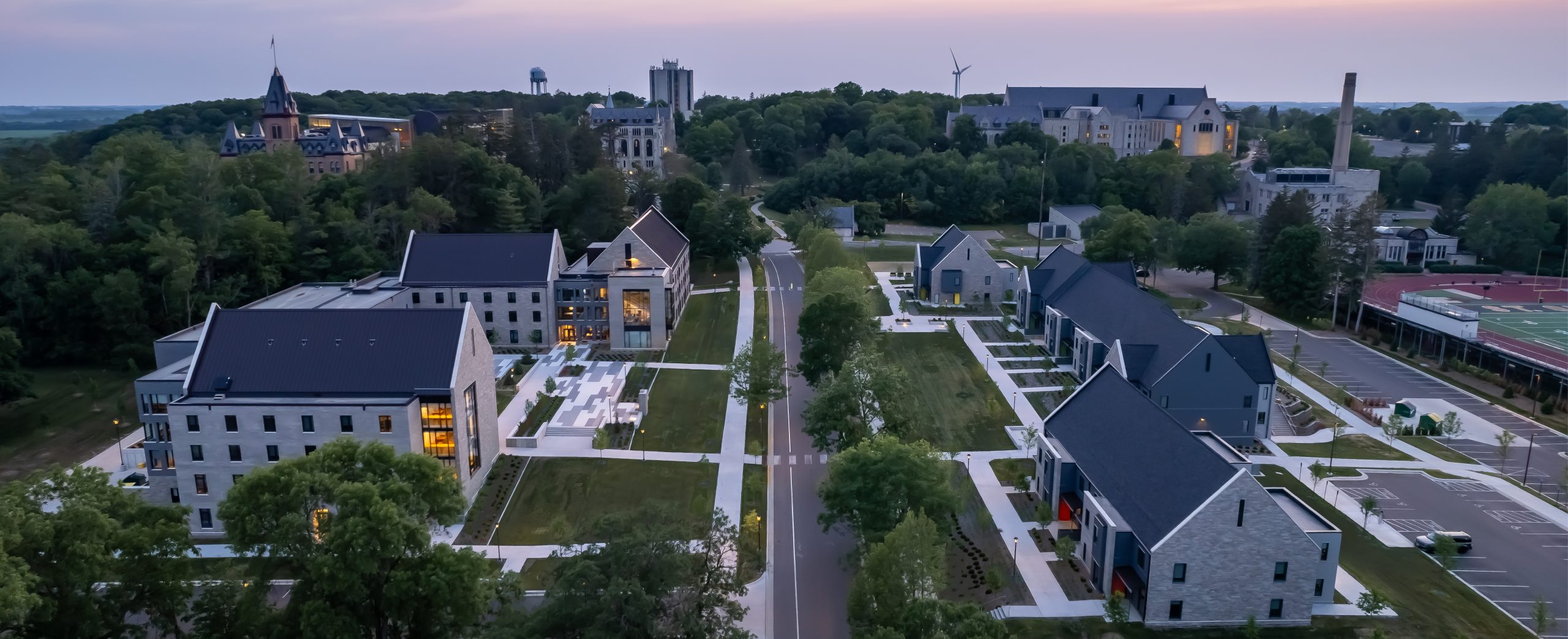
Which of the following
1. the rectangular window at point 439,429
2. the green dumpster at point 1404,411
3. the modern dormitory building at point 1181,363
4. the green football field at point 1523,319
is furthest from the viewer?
the green football field at point 1523,319

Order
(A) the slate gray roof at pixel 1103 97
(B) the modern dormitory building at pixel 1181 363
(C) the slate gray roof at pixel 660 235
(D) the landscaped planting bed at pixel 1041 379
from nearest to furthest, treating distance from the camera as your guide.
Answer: (B) the modern dormitory building at pixel 1181 363 → (D) the landscaped planting bed at pixel 1041 379 → (C) the slate gray roof at pixel 660 235 → (A) the slate gray roof at pixel 1103 97

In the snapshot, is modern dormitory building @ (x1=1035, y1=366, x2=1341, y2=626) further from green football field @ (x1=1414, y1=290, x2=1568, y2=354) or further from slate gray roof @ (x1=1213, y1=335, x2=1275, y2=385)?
green football field @ (x1=1414, y1=290, x2=1568, y2=354)

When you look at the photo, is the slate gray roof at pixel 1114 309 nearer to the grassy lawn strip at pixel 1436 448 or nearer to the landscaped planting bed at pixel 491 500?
the grassy lawn strip at pixel 1436 448

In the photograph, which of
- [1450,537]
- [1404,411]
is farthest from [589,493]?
[1404,411]

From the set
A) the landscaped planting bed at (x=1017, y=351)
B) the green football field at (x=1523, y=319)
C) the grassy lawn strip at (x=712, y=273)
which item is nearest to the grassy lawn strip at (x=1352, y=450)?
the landscaped planting bed at (x=1017, y=351)

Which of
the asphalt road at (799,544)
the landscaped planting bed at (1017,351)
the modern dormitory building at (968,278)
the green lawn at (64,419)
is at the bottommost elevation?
the green lawn at (64,419)

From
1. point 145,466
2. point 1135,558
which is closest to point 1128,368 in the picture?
point 1135,558

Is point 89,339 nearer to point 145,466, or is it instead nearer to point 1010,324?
point 145,466

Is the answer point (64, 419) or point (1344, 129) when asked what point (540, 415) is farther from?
point (1344, 129)
